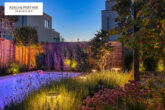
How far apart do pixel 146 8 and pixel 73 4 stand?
16.4m

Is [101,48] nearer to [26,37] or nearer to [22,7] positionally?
[26,37]

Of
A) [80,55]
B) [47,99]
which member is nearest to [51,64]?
[80,55]

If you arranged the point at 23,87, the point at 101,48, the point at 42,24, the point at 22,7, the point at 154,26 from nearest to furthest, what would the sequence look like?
1. the point at 154,26
2. the point at 23,87
3. the point at 101,48
4. the point at 22,7
5. the point at 42,24

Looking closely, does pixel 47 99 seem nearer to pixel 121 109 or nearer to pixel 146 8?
pixel 121 109

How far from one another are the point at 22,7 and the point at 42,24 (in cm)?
1026

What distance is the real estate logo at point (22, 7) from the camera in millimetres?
7997

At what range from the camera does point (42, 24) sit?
1827 cm

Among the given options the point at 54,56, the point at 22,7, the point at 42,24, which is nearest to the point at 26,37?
→ the point at 22,7

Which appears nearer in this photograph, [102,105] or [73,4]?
[102,105]

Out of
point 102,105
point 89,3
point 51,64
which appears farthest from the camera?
point 89,3

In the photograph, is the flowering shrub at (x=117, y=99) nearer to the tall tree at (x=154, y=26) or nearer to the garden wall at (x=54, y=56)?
the tall tree at (x=154, y=26)

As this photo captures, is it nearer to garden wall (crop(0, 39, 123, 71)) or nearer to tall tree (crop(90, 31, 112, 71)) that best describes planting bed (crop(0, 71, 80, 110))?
garden wall (crop(0, 39, 123, 71))

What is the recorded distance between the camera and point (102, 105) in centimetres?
197

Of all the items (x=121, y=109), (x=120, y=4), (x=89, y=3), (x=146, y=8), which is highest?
(x=89, y=3)
